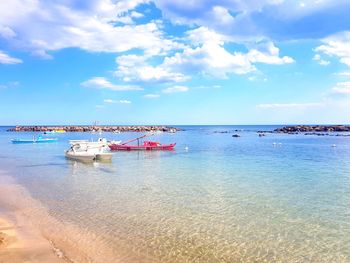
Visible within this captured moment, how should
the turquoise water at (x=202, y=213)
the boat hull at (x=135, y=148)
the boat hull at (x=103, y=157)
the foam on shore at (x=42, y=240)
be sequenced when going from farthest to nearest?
the boat hull at (x=135, y=148)
the boat hull at (x=103, y=157)
the turquoise water at (x=202, y=213)
the foam on shore at (x=42, y=240)

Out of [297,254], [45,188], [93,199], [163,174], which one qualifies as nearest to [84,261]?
[297,254]

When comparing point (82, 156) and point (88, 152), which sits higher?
point (88, 152)

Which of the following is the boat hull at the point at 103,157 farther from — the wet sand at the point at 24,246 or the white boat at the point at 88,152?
the wet sand at the point at 24,246

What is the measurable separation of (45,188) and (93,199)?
5.10 meters

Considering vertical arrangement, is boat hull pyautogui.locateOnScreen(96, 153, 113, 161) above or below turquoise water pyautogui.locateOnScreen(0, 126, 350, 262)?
above

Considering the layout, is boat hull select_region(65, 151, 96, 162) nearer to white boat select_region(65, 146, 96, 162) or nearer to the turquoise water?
white boat select_region(65, 146, 96, 162)

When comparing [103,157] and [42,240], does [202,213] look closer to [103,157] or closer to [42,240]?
[42,240]

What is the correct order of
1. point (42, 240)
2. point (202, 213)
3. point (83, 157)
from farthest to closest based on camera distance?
point (83, 157), point (202, 213), point (42, 240)

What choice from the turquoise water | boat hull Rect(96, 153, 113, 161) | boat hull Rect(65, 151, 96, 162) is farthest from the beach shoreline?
boat hull Rect(65, 151, 96, 162)

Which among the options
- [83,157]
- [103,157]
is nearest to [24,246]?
[103,157]

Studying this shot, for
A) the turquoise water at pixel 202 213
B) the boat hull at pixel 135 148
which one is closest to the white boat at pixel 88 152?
the turquoise water at pixel 202 213

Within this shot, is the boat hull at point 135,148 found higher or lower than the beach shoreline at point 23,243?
higher

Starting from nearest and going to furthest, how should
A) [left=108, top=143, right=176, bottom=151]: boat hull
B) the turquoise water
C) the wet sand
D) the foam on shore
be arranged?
the wet sand
the foam on shore
the turquoise water
[left=108, top=143, right=176, bottom=151]: boat hull

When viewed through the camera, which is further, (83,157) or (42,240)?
(83,157)
